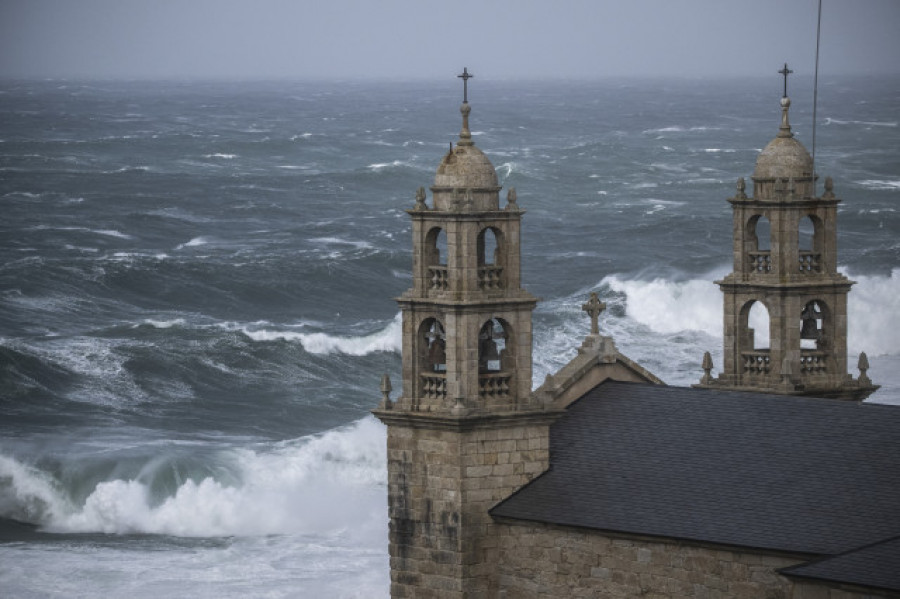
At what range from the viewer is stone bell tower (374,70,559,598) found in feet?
132

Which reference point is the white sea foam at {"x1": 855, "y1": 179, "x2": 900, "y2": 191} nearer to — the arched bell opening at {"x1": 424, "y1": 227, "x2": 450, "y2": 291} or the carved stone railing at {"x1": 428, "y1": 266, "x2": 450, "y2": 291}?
the arched bell opening at {"x1": 424, "y1": 227, "x2": 450, "y2": 291}

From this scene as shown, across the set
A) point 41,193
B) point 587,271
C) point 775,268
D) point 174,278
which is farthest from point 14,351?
point 41,193

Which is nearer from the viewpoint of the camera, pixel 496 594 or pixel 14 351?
pixel 496 594

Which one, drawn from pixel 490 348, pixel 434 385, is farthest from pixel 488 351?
pixel 434 385

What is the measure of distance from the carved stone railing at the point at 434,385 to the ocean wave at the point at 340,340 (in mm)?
42972

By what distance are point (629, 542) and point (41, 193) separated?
10052 cm

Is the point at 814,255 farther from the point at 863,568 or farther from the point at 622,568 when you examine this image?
the point at 863,568

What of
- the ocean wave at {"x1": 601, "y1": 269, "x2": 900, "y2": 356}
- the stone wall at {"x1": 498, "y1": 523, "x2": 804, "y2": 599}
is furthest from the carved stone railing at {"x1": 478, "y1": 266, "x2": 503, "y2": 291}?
the ocean wave at {"x1": 601, "y1": 269, "x2": 900, "y2": 356}

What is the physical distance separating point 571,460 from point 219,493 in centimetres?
2454

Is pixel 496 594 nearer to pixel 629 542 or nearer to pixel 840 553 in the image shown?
pixel 629 542

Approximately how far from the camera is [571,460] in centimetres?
4088

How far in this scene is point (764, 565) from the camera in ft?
122

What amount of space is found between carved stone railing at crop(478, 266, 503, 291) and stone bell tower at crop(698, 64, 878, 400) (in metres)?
6.64

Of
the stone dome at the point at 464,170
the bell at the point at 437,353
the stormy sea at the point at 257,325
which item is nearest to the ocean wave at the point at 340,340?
the stormy sea at the point at 257,325
